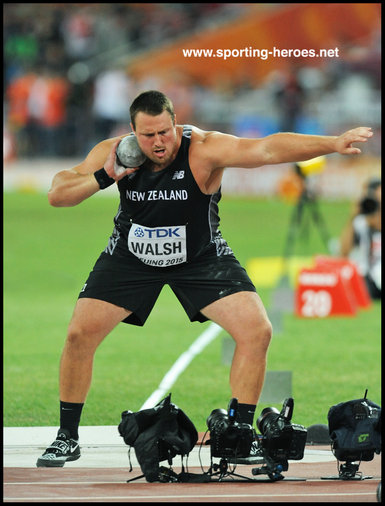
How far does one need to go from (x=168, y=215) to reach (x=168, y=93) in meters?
25.1

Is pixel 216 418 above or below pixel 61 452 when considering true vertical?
above

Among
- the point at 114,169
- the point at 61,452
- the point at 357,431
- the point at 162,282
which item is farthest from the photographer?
the point at 162,282

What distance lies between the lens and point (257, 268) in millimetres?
17344

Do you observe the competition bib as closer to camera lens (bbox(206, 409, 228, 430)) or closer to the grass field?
camera lens (bbox(206, 409, 228, 430))

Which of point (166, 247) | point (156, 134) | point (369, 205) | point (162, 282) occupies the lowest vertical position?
A: point (162, 282)

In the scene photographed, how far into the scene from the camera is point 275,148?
703cm

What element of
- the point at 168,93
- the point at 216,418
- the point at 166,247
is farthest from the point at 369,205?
the point at 168,93

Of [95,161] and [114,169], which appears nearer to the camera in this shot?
[114,169]

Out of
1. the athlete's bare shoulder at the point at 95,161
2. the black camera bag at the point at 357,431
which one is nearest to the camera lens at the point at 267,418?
the black camera bag at the point at 357,431

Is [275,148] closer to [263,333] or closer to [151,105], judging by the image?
[151,105]

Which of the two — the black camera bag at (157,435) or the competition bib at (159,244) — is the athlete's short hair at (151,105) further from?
the black camera bag at (157,435)

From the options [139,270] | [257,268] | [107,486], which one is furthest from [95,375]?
[257,268]

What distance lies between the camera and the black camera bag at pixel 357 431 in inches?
257

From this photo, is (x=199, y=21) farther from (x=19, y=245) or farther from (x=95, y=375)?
(x=95, y=375)
